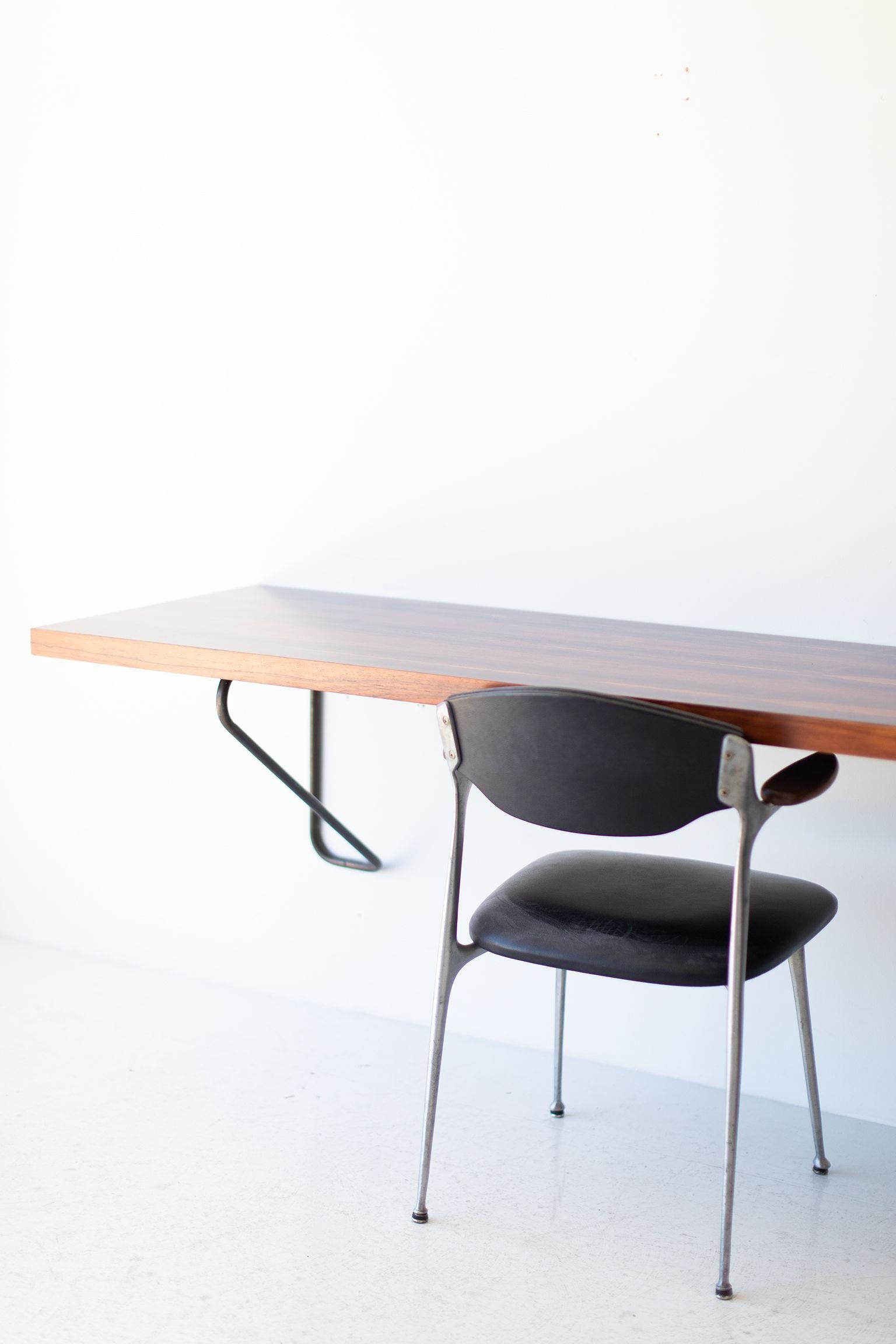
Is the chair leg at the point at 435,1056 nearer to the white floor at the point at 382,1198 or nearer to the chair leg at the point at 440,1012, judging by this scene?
the chair leg at the point at 440,1012

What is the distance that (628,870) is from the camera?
6.68ft

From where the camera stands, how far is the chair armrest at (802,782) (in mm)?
1668

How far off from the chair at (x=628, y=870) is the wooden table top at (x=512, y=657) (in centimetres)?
9

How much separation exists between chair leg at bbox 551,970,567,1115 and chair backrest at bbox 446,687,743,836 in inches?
24.8

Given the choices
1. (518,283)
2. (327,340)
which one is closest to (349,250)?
(327,340)

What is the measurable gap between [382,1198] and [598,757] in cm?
85

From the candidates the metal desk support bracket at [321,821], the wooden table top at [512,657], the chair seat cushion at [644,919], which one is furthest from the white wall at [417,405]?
the chair seat cushion at [644,919]

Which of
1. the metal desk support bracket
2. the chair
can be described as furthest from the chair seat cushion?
the metal desk support bracket

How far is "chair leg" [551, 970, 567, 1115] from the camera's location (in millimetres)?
2262

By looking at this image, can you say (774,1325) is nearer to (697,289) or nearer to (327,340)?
(697,289)

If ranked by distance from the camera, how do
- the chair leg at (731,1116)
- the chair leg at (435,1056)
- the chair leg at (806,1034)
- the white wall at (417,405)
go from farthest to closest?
the white wall at (417,405)
the chair leg at (806,1034)
the chair leg at (435,1056)
the chair leg at (731,1116)

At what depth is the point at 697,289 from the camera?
2262mm

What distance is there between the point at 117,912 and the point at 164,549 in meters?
0.83

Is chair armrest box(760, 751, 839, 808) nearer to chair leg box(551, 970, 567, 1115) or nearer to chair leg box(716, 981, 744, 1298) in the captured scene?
chair leg box(716, 981, 744, 1298)
